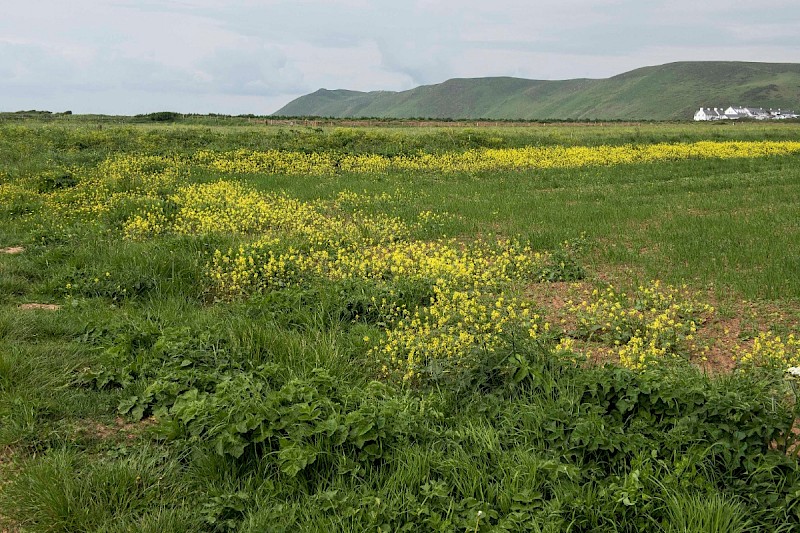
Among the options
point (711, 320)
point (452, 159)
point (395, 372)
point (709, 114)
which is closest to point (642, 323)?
point (711, 320)

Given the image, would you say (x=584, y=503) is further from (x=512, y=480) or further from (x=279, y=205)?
(x=279, y=205)

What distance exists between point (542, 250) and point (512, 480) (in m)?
7.09

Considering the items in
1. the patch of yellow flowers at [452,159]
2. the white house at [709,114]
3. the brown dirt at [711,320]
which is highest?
the white house at [709,114]

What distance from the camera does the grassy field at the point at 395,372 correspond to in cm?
354

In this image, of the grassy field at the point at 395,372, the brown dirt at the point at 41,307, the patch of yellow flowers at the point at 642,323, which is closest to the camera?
the grassy field at the point at 395,372

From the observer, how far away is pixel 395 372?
5.45 m

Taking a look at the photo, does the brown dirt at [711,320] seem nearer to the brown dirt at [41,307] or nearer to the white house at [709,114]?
the brown dirt at [41,307]

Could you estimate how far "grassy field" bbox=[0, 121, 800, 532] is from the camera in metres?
3.54

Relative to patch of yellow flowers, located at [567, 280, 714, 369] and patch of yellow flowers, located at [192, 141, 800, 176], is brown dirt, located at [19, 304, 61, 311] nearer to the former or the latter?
patch of yellow flowers, located at [567, 280, 714, 369]

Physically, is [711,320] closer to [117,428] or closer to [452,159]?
[117,428]

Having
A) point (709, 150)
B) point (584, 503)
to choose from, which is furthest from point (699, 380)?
point (709, 150)

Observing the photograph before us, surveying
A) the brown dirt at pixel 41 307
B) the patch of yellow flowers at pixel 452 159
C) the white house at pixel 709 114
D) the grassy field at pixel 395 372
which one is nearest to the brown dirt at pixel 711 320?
the grassy field at pixel 395 372

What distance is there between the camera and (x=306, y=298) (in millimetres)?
7148

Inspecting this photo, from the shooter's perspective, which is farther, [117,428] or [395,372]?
[395,372]
